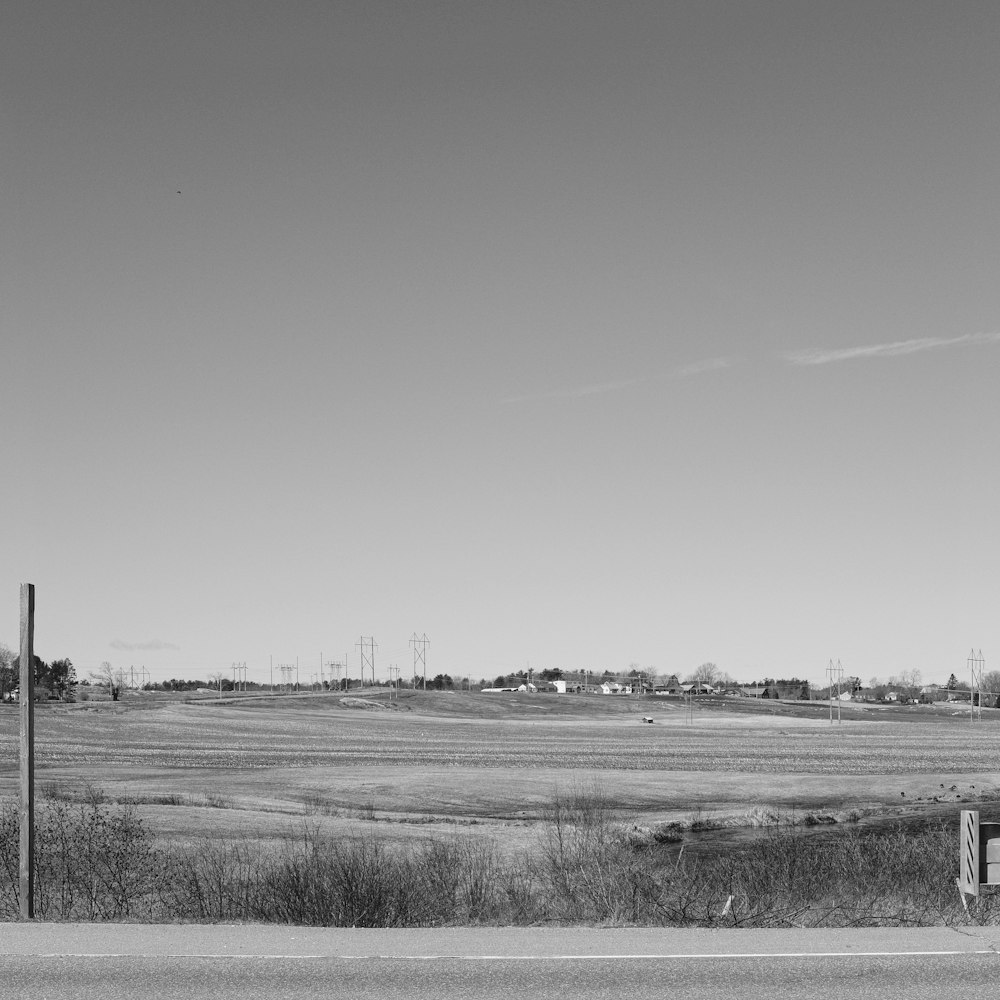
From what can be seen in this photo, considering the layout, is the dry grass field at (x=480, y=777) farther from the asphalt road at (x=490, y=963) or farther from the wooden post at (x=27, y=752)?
the asphalt road at (x=490, y=963)

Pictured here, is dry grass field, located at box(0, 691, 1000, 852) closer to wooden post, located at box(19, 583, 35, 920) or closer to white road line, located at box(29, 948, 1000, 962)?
wooden post, located at box(19, 583, 35, 920)

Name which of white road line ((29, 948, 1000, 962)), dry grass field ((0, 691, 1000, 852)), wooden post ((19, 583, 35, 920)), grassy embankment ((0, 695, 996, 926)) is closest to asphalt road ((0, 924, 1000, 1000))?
white road line ((29, 948, 1000, 962))

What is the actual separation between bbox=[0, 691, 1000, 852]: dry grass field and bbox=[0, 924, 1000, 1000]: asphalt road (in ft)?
71.8

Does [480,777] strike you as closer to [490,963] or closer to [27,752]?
[27,752]

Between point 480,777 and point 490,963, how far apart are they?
5168 cm

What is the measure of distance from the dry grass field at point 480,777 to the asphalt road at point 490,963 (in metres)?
21.9

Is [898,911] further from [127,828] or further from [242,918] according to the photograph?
[127,828]

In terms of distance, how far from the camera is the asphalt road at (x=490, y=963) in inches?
432

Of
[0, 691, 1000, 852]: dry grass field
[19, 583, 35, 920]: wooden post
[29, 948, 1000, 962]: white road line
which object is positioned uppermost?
[19, 583, 35, 920]: wooden post

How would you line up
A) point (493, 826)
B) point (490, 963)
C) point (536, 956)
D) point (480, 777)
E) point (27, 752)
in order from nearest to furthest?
point (490, 963) → point (536, 956) → point (27, 752) → point (493, 826) → point (480, 777)

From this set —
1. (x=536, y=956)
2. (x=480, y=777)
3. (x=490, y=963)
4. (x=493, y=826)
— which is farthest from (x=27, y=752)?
(x=480, y=777)

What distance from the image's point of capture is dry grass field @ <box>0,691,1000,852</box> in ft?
144

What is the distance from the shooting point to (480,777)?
62906mm

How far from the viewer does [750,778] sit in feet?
223
